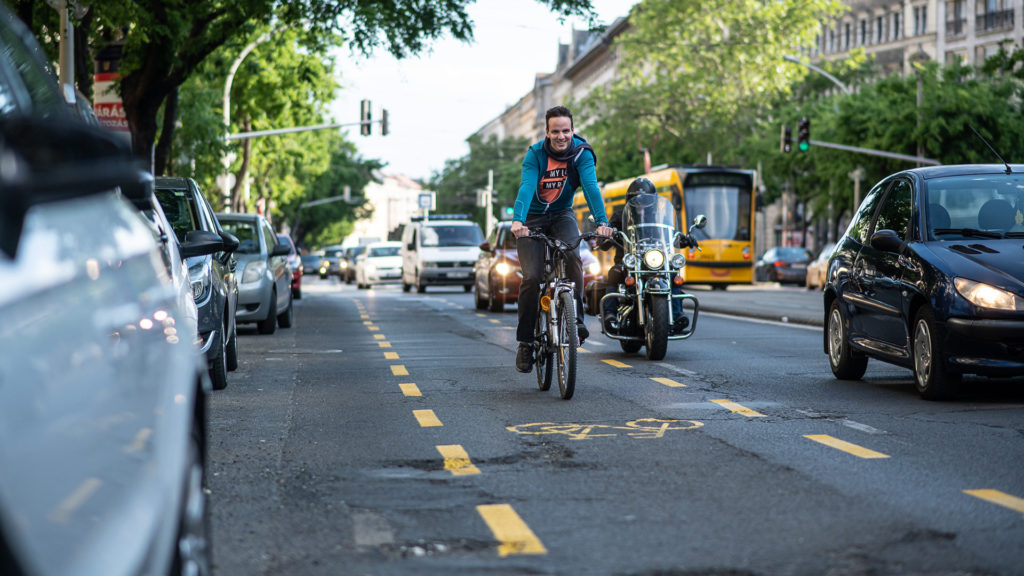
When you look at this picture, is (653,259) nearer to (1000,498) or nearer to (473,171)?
(1000,498)

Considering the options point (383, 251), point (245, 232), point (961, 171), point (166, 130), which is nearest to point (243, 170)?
point (383, 251)

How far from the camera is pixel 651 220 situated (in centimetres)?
1343

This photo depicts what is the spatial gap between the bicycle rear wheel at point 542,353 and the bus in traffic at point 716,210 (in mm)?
31392

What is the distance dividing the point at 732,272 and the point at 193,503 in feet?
134

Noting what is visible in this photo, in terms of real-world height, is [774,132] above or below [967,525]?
above

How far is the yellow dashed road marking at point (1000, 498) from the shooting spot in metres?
5.72

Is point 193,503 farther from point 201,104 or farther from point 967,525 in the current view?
point 201,104

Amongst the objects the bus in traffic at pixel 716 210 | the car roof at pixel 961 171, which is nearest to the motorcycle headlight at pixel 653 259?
the car roof at pixel 961 171

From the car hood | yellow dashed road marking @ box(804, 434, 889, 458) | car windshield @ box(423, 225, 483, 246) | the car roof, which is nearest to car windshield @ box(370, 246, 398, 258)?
car windshield @ box(423, 225, 483, 246)

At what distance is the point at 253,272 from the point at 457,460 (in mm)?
11049

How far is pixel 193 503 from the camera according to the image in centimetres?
352

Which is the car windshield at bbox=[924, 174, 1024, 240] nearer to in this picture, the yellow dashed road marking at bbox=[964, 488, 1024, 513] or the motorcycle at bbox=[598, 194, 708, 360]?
the motorcycle at bbox=[598, 194, 708, 360]

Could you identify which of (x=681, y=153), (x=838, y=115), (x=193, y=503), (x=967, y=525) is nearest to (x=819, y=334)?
(x=967, y=525)

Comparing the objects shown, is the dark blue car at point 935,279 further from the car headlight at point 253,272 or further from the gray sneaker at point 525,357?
the car headlight at point 253,272
